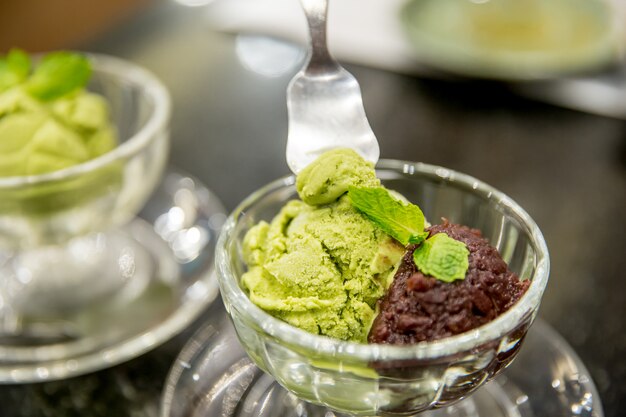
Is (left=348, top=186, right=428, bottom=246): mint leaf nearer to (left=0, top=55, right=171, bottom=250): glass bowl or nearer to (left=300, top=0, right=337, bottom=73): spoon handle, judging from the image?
(left=300, top=0, right=337, bottom=73): spoon handle

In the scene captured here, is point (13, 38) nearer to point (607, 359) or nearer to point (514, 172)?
point (514, 172)

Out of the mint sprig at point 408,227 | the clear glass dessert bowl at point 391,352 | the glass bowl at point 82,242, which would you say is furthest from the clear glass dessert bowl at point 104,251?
the mint sprig at point 408,227

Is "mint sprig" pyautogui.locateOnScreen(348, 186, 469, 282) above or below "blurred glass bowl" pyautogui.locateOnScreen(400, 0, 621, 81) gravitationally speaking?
above

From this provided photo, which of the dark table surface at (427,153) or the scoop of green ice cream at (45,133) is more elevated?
the scoop of green ice cream at (45,133)

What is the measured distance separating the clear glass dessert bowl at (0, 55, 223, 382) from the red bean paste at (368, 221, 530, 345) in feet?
1.89

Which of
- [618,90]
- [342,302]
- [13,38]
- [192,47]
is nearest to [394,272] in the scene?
[342,302]

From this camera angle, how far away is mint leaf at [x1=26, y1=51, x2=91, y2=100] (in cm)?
138

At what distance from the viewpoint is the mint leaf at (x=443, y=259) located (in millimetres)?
883

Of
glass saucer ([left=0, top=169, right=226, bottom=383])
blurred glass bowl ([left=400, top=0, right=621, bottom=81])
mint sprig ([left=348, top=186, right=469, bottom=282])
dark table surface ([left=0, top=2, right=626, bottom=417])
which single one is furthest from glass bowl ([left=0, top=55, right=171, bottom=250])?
blurred glass bowl ([left=400, top=0, right=621, bottom=81])

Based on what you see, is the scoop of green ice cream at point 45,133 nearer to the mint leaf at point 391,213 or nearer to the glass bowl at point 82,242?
the glass bowl at point 82,242

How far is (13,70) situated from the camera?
56.2 inches

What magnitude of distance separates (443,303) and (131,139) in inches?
34.3

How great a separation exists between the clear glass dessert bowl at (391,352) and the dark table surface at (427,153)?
0.35 metres

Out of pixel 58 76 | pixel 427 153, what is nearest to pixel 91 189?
pixel 58 76
